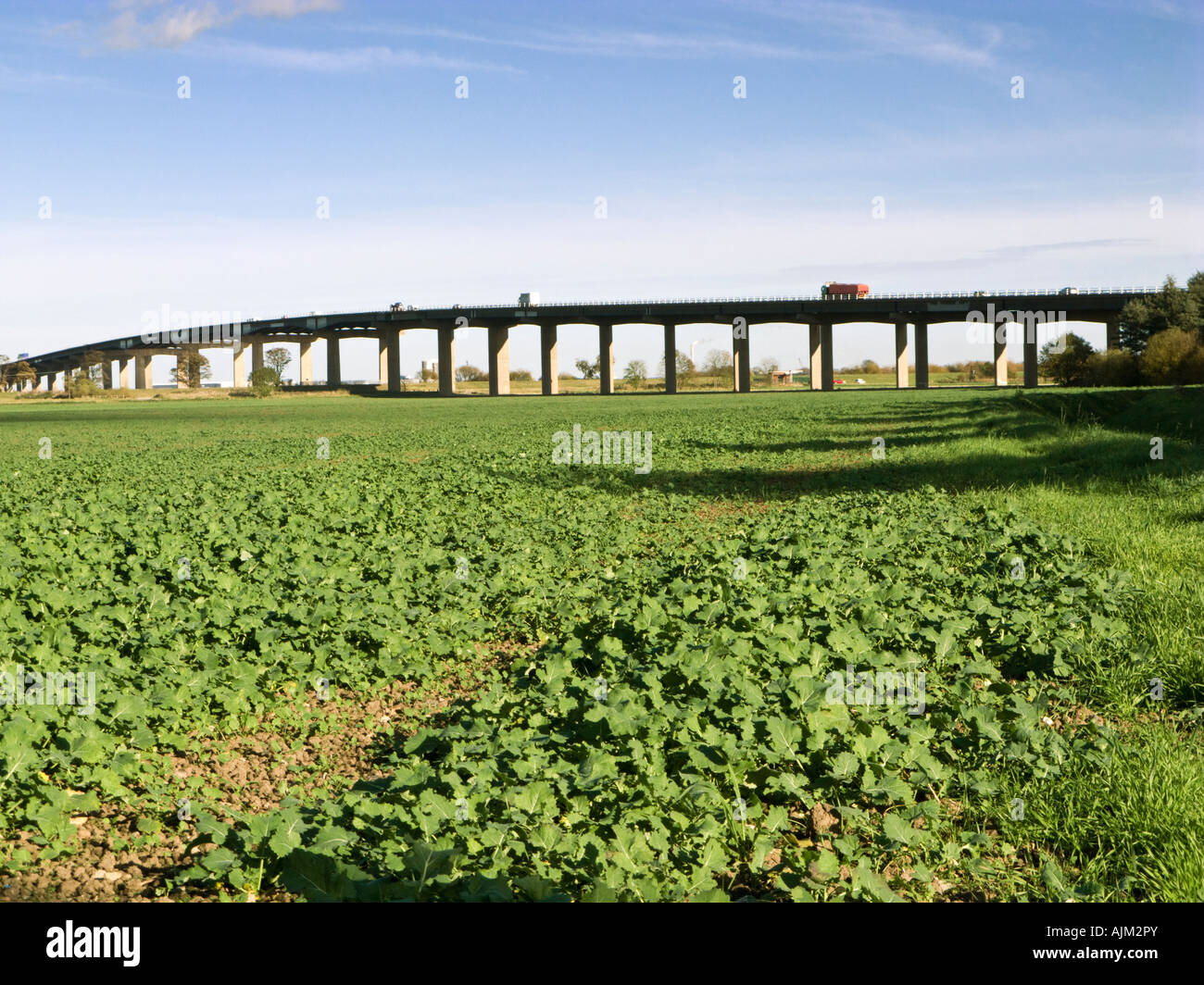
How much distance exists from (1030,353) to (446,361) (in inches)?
2490

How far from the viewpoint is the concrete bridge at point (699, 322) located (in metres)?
103

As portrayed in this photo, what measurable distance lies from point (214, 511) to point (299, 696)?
27.3 feet

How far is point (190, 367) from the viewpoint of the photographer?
485ft

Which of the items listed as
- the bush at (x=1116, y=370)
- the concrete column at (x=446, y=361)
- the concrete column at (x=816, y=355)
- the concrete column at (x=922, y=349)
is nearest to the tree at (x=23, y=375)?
the concrete column at (x=446, y=361)

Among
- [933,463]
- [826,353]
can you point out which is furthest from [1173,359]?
[933,463]

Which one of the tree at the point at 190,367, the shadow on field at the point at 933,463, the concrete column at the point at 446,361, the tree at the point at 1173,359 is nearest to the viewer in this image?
the shadow on field at the point at 933,463

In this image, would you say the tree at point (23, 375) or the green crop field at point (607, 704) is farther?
the tree at point (23, 375)

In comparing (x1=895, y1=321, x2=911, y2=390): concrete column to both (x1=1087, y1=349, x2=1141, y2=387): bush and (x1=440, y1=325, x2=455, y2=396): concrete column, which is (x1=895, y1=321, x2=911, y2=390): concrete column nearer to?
(x1=1087, y1=349, x2=1141, y2=387): bush

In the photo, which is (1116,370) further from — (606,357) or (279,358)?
(279,358)

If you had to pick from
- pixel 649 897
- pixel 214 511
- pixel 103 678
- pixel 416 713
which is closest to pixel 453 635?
pixel 416 713

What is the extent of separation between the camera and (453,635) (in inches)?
354

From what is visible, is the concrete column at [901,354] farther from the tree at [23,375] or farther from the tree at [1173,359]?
the tree at [23,375]

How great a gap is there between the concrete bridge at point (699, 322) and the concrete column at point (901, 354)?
10 cm
